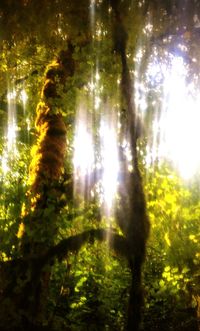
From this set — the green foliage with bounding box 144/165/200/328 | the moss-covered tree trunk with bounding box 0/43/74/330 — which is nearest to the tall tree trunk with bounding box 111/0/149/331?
the moss-covered tree trunk with bounding box 0/43/74/330

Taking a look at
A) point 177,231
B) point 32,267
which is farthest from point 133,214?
point 177,231

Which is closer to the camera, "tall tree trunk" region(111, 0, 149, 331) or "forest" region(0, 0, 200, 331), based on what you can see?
"tall tree trunk" region(111, 0, 149, 331)

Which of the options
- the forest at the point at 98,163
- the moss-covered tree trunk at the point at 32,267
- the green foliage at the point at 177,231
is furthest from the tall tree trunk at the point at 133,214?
the green foliage at the point at 177,231

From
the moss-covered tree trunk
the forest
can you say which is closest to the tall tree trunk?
the forest

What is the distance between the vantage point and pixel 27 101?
402 inches

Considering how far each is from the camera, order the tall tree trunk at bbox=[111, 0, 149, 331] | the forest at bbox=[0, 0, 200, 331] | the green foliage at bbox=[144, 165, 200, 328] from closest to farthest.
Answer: the tall tree trunk at bbox=[111, 0, 149, 331] → the forest at bbox=[0, 0, 200, 331] → the green foliage at bbox=[144, 165, 200, 328]

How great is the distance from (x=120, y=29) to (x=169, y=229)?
583cm

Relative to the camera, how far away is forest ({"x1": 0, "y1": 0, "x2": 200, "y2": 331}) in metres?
3.76

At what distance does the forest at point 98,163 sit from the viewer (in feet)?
12.3

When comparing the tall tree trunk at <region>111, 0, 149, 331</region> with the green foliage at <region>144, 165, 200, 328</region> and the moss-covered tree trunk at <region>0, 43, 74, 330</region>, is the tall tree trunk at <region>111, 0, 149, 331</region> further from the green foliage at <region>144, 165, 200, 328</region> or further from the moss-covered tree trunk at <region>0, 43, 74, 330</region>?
the green foliage at <region>144, 165, 200, 328</region>

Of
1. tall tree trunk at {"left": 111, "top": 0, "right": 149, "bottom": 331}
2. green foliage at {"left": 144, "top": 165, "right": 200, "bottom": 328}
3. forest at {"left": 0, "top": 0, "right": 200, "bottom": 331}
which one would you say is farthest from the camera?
green foliage at {"left": 144, "top": 165, "right": 200, "bottom": 328}

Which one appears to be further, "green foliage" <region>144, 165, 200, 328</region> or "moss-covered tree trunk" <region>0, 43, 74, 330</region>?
"green foliage" <region>144, 165, 200, 328</region>

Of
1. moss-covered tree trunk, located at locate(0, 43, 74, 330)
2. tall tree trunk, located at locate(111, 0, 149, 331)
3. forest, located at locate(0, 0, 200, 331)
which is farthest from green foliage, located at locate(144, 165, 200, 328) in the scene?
tall tree trunk, located at locate(111, 0, 149, 331)

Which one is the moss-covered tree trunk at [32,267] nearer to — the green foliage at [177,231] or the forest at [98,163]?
the forest at [98,163]
